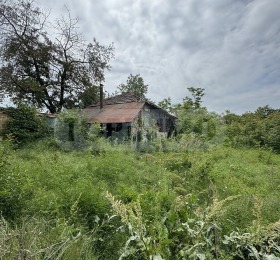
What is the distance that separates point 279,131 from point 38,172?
1310cm

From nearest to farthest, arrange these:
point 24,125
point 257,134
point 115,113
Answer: point 24,125
point 257,134
point 115,113

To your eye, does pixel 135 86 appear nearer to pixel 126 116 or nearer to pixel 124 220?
pixel 126 116

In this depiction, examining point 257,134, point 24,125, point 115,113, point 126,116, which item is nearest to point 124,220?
point 24,125

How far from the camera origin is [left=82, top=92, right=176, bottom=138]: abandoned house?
14787 millimetres

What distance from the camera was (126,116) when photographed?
1498cm

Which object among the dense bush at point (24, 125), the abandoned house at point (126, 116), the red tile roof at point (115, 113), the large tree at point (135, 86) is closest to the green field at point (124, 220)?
the dense bush at point (24, 125)

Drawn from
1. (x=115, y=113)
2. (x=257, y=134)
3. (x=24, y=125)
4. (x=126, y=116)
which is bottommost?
(x=257, y=134)

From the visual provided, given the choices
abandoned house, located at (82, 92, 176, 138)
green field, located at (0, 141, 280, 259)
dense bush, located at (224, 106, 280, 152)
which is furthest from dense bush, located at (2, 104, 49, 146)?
dense bush, located at (224, 106, 280, 152)

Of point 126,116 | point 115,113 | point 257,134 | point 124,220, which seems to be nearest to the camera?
point 124,220

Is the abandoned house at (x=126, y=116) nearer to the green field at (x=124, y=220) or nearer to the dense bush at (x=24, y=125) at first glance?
the dense bush at (x=24, y=125)

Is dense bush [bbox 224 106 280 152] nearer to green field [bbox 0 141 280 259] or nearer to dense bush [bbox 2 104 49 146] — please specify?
green field [bbox 0 141 280 259]

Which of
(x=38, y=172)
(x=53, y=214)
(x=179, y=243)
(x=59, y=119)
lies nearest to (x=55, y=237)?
(x=53, y=214)

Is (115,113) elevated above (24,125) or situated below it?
above

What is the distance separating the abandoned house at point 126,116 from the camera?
14.8m
